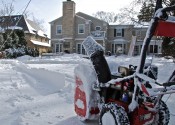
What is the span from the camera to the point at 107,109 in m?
3.95

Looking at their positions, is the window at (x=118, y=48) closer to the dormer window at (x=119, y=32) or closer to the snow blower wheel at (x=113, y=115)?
the dormer window at (x=119, y=32)

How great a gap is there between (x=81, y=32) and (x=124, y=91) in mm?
44340

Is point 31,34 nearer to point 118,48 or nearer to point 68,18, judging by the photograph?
point 68,18

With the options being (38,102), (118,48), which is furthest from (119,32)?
(38,102)

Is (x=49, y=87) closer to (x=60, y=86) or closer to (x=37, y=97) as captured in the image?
(x=60, y=86)

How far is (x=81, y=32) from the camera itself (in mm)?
48000

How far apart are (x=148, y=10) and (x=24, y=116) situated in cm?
2077

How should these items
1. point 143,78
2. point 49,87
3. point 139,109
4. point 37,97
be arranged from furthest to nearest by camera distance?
point 49,87 < point 37,97 < point 139,109 < point 143,78

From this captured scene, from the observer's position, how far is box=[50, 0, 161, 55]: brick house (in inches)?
1857

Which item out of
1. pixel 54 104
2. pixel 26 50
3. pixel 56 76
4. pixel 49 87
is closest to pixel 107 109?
pixel 54 104

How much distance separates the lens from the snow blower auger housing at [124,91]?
344 cm

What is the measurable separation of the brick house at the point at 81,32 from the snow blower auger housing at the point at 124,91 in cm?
4184

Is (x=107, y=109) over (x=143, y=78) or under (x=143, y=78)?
under

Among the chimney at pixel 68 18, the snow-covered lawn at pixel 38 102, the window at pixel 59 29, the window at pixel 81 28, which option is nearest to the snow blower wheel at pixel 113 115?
the snow-covered lawn at pixel 38 102
